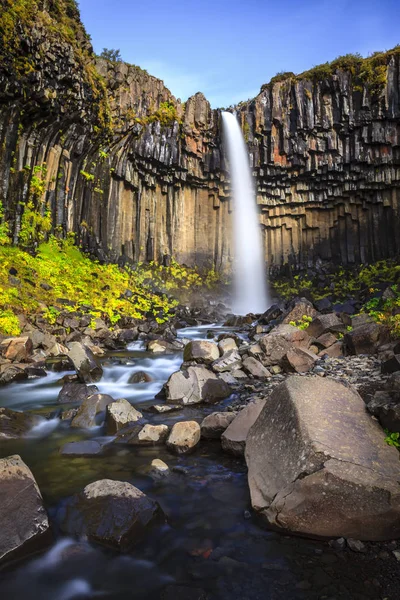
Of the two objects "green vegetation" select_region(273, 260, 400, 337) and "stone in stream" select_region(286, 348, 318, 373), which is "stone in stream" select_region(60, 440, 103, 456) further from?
"green vegetation" select_region(273, 260, 400, 337)

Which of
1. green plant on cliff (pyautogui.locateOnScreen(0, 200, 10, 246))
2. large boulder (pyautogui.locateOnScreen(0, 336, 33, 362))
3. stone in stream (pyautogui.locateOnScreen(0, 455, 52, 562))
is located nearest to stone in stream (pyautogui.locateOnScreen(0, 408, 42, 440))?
stone in stream (pyautogui.locateOnScreen(0, 455, 52, 562))

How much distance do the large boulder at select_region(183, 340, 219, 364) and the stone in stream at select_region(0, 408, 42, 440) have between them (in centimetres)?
514

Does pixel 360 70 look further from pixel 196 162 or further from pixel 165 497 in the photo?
pixel 165 497

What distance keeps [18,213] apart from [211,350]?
45.3 ft

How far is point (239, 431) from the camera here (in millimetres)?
5414

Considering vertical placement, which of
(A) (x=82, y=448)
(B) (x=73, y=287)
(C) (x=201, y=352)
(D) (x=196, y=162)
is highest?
(D) (x=196, y=162)

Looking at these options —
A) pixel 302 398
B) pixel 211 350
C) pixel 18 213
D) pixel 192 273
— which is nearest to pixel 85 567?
pixel 302 398

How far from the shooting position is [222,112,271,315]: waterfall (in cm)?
2955

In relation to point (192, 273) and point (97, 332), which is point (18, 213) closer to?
point (97, 332)

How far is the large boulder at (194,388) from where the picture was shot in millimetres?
7867

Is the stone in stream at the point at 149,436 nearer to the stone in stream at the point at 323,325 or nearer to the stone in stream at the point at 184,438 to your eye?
the stone in stream at the point at 184,438

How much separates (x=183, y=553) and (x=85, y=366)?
280 inches

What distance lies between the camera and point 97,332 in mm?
15078

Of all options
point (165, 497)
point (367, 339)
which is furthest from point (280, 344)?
point (165, 497)
